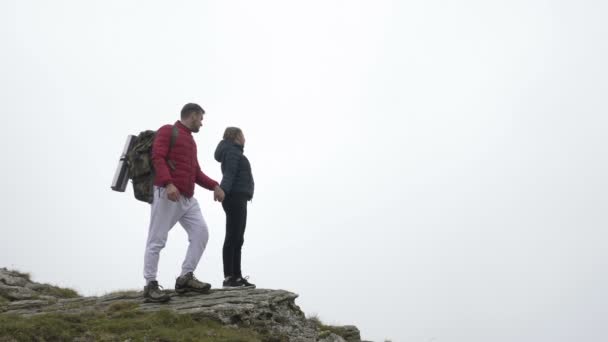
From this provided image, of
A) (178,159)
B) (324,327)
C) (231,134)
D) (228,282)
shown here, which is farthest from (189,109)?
(324,327)

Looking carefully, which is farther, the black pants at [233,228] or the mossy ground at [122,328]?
the black pants at [233,228]

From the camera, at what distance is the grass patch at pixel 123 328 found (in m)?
8.01

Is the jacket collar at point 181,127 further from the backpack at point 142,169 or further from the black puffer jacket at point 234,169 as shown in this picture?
the black puffer jacket at point 234,169

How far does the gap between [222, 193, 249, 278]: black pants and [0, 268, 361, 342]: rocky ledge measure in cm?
88

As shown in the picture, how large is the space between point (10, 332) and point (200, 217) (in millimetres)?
3476

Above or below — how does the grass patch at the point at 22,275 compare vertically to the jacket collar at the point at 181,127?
below

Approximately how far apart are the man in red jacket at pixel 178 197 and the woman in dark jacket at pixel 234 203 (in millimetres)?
1568

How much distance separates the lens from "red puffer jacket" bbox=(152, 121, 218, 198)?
9.28m

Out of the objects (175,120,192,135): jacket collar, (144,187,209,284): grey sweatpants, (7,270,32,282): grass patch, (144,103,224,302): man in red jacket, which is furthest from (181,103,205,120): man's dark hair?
(7,270,32,282): grass patch

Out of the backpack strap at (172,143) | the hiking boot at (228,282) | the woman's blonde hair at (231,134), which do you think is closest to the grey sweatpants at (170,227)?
the backpack strap at (172,143)

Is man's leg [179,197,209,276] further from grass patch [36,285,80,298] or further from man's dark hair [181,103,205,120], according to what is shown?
grass patch [36,285,80,298]

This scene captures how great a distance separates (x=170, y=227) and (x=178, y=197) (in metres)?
0.84

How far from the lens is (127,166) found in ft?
32.6

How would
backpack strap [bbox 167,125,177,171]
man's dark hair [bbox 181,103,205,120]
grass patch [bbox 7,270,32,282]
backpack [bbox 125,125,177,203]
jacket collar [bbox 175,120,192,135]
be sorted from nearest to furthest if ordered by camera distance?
backpack strap [bbox 167,125,177,171], backpack [bbox 125,125,177,203], jacket collar [bbox 175,120,192,135], man's dark hair [bbox 181,103,205,120], grass patch [bbox 7,270,32,282]
